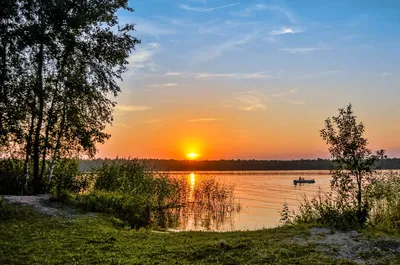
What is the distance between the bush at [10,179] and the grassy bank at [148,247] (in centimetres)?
664

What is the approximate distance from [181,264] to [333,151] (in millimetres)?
8750

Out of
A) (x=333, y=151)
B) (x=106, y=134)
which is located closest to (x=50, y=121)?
(x=106, y=134)

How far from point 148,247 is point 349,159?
826 centimetres

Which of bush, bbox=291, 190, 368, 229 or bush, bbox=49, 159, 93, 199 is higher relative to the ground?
bush, bbox=49, 159, 93, 199

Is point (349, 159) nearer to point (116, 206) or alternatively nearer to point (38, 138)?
point (116, 206)

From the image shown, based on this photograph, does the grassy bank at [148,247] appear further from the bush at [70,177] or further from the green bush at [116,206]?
the bush at [70,177]

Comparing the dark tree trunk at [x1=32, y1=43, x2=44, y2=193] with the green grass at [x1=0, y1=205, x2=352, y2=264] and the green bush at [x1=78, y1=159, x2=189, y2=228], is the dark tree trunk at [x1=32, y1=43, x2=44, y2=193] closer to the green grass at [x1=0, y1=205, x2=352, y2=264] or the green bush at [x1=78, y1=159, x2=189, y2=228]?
the green bush at [x1=78, y1=159, x2=189, y2=228]

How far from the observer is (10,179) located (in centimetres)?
1805

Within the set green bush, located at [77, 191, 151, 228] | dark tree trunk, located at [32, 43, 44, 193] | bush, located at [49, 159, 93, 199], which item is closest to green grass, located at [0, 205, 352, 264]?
green bush, located at [77, 191, 151, 228]

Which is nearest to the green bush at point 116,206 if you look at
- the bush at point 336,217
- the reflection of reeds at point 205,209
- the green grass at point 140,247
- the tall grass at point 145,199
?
the tall grass at point 145,199

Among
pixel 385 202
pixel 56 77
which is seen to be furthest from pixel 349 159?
pixel 56 77

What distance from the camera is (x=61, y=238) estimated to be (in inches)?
394

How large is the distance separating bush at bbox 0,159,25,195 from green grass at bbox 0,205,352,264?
6.49m

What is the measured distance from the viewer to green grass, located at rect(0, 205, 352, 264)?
7.68m
